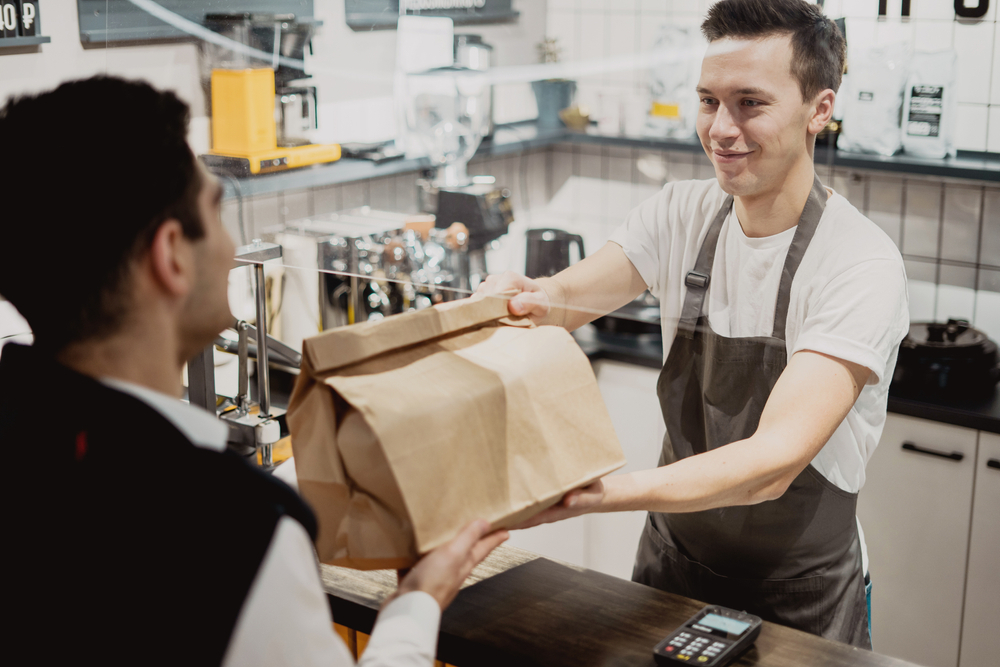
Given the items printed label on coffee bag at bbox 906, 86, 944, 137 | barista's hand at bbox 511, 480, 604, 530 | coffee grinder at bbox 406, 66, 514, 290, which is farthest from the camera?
coffee grinder at bbox 406, 66, 514, 290

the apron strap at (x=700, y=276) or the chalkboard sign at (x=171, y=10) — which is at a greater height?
the chalkboard sign at (x=171, y=10)

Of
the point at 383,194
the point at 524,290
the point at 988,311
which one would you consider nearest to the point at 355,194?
the point at 383,194

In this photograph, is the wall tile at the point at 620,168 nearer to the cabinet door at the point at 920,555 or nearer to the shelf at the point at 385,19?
the shelf at the point at 385,19

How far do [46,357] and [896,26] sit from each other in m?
1.00

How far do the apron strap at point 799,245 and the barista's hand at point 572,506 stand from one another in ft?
1.18

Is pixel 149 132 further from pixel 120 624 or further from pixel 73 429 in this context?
pixel 120 624

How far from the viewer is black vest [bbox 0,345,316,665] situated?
624 mm

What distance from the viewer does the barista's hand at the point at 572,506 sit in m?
0.94

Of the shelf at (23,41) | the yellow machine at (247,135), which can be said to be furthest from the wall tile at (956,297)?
the shelf at (23,41)

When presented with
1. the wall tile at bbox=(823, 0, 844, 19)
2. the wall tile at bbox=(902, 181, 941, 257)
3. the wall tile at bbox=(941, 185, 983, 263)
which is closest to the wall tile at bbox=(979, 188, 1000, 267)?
the wall tile at bbox=(941, 185, 983, 263)

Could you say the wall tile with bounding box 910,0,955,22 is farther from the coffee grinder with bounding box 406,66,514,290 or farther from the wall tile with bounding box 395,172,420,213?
the wall tile with bounding box 395,172,420,213

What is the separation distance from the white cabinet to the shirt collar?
0.72m

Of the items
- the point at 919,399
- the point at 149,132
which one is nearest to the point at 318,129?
the point at 149,132

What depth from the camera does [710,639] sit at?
104 centimetres
